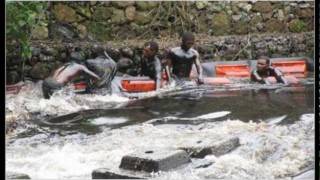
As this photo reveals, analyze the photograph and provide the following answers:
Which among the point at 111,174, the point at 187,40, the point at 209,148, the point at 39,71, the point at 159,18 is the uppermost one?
the point at 159,18

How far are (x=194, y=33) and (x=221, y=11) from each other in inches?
7.2

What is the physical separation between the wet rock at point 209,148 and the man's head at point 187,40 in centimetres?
52

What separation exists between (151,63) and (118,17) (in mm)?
298

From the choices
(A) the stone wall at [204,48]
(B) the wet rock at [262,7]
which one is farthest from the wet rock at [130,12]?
(B) the wet rock at [262,7]

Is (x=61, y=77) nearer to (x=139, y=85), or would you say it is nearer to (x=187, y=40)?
(x=139, y=85)

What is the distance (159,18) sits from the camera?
11.6ft

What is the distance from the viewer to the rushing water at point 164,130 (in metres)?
3.40

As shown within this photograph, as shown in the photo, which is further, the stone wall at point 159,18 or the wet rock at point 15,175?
the stone wall at point 159,18

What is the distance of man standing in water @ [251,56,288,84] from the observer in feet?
11.7

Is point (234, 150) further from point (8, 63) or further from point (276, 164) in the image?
point (8, 63)

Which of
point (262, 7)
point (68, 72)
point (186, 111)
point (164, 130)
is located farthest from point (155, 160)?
point (262, 7)

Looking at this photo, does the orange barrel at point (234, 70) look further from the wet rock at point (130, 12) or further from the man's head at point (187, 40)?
the wet rock at point (130, 12)

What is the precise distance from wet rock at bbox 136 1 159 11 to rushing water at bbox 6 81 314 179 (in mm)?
482

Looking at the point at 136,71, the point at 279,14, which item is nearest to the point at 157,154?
the point at 136,71
